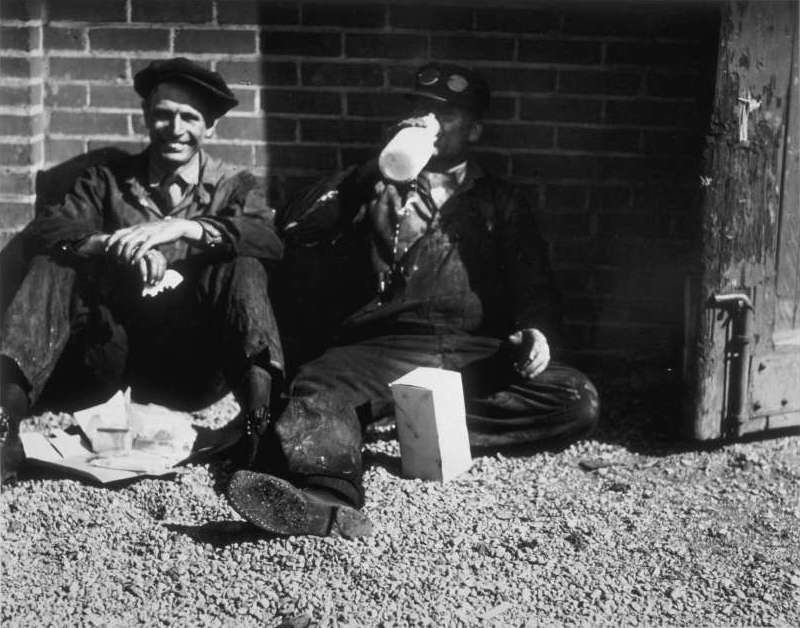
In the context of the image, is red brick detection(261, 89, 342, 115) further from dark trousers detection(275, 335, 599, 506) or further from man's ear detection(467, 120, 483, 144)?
dark trousers detection(275, 335, 599, 506)

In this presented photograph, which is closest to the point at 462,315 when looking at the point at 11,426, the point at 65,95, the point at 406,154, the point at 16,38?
the point at 406,154

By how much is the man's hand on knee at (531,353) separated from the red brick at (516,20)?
51.4 inches

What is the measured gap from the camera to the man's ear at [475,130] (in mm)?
4789

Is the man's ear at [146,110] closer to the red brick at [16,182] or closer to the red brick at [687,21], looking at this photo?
the red brick at [16,182]

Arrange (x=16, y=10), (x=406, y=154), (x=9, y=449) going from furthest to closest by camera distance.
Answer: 1. (x=16, y=10)
2. (x=406, y=154)
3. (x=9, y=449)

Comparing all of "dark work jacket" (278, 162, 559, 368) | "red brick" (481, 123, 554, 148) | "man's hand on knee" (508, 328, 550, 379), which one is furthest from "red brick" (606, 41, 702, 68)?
"man's hand on knee" (508, 328, 550, 379)

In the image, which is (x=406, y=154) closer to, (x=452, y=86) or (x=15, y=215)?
(x=452, y=86)

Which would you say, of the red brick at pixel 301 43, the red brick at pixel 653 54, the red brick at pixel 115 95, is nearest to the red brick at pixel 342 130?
the red brick at pixel 301 43

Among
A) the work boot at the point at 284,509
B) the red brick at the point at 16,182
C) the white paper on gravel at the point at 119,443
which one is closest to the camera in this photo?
the work boot at the point at 284,509

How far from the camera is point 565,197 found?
16.9 ft

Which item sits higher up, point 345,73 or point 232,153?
point 345,73

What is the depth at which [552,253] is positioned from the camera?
5.20 meters

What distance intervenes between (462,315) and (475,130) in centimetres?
72

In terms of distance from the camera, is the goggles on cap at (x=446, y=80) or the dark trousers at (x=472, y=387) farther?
the goggles on cap at (x=446, y=80)
